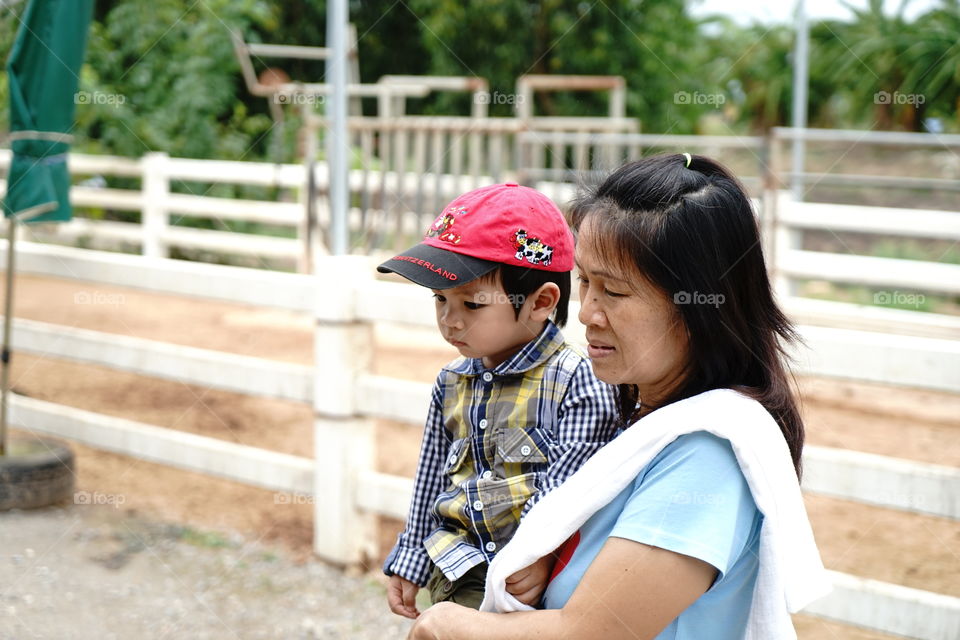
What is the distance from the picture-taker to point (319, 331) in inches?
150

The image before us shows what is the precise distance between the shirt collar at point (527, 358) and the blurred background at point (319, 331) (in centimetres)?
35

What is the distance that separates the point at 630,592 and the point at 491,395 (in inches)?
26.3

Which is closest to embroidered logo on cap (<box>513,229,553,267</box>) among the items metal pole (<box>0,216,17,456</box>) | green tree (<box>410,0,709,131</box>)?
metal pole (<box>0,216,17,456</box>)

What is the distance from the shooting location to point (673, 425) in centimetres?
127

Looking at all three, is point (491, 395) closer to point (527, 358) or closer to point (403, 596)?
point (527, 358)

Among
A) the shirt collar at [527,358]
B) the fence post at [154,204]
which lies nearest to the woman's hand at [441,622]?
the shirt collar at [527,358]

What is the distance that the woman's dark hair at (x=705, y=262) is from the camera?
1326 millimetres

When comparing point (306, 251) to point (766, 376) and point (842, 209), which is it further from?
point (766, 376)

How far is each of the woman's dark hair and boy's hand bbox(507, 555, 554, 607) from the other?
27cm

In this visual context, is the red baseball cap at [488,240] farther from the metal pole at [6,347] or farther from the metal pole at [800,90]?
the metal pole at [800,90]

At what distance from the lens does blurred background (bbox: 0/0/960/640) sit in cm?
349

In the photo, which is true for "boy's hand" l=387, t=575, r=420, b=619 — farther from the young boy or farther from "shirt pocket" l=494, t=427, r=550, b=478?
"shirt pocket" l=494, t=427, r=550, b=478

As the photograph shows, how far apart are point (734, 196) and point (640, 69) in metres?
16.1

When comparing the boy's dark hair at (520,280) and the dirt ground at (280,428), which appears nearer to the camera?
the boy's dark hair at (520,280)
